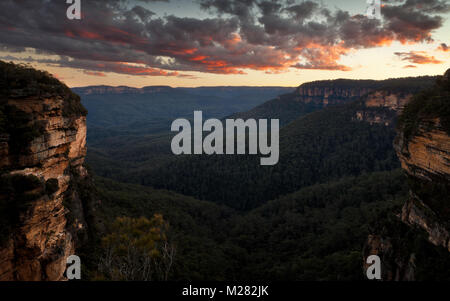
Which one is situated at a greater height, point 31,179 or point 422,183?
point 31,179

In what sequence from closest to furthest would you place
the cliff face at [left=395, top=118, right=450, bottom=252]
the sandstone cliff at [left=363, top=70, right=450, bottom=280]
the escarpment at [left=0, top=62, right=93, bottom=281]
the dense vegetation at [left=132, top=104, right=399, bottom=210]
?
the escarpment at [left=0, top=62, right=93, bottom=281] < the cliff face at [left=395, top=118, right=450, bottom=252] < the sandstone cliff at [left=363, top=70, right=450, bottom=280] < the dense vegetation at [left=132, top=104, right=399, bottom=210]

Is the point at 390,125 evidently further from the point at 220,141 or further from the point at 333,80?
the point at 333,80

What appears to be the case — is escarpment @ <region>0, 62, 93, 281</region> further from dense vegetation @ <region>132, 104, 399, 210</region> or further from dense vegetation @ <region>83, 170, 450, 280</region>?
dense vegetation @ <region>132, 104, 399, 210</region>

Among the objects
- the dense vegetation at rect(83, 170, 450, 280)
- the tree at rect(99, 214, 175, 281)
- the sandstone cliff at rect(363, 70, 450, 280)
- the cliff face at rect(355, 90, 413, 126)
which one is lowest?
the dense vegetation at rect(83, 170, 450, 280)

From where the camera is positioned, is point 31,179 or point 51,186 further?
point 51,186

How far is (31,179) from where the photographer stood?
42.8 feet

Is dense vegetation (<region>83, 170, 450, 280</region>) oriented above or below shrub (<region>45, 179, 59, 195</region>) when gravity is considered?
below

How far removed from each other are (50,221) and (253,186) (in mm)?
85543

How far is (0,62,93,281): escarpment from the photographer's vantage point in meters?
12.4

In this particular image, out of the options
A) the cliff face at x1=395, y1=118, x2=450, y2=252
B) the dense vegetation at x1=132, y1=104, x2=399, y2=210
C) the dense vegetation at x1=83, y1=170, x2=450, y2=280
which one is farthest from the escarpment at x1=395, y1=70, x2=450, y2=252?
the dense vegetation at x1=132, y1=104, x2=399, y2=210

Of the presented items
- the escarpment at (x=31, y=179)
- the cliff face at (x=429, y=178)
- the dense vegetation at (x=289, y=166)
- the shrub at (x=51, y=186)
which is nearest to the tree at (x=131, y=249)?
the escarpment at (x=31, y=179)

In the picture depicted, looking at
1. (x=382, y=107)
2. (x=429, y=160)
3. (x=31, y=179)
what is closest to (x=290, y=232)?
(x=429, y=160)

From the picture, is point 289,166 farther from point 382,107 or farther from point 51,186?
point 51,186

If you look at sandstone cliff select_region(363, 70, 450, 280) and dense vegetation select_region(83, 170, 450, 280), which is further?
dense vegetation select_region(83, 170, 450, 280)
